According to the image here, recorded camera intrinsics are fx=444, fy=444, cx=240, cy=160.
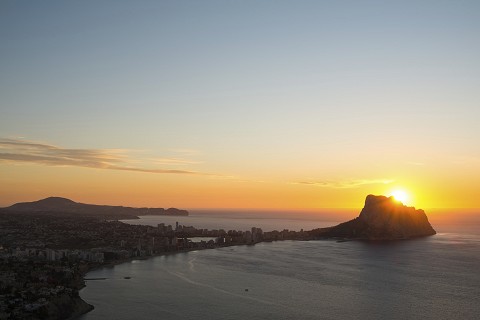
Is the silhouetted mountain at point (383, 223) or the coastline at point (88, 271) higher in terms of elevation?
the silhouetted mountain at point (383, 223)

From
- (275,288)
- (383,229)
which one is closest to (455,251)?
(383,229)

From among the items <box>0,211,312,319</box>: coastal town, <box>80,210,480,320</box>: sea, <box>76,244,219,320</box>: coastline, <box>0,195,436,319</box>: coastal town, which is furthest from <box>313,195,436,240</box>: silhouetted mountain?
<box>76,244,219,320</box>: coastline

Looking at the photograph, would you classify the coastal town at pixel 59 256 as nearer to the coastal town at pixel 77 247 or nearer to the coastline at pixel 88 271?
the coastal town at pixel 77 247

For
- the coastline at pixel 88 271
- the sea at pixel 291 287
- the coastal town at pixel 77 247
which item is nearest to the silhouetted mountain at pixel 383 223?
the coastal town at pixel 77 247

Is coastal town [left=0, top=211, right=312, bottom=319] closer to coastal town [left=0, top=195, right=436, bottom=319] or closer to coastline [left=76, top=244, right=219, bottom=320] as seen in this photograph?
coastal town [left=0, top=195, right=436, bottom=319]

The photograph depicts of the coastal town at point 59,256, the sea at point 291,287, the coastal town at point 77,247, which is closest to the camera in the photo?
the coastal town at point 59,256

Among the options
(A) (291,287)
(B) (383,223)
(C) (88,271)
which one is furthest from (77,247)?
(B) (383,223)
